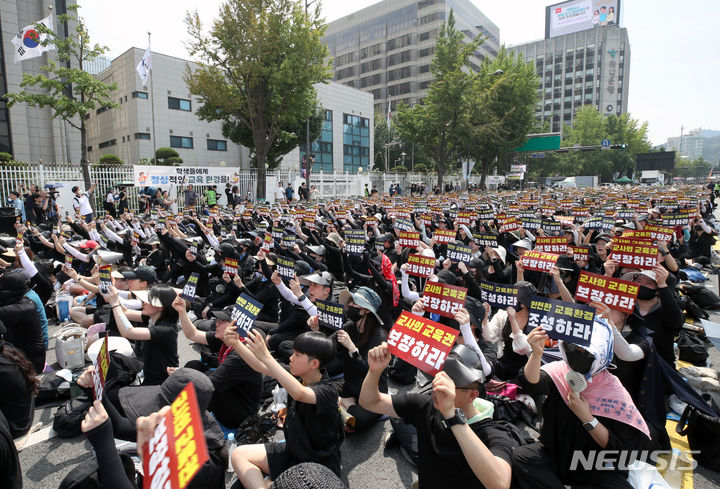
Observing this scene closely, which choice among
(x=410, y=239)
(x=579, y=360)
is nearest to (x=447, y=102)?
(x=410, y=239)

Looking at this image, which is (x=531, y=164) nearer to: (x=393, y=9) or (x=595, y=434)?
(x=393, y=9)

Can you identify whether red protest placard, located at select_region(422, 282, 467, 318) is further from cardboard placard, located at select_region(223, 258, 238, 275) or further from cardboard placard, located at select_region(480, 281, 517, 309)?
cardboard placard, located at select_region(223, 258, 238, 275)

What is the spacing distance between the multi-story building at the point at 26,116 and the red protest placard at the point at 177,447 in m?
36.3

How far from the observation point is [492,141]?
37.1 metres

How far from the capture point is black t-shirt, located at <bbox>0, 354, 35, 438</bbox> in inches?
145

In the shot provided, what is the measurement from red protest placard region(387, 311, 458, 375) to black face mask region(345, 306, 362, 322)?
1.51 meters

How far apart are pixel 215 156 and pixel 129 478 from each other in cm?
4353

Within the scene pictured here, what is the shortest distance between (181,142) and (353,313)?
4003 cm

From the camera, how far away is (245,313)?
3.79 m

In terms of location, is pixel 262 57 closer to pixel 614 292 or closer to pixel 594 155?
pixel 614 292

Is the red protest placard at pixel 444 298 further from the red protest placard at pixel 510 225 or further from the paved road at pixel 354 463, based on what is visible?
the red protest placard at pixel 510 225

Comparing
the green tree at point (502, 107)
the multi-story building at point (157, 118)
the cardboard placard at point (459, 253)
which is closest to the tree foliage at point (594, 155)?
the green tree at point (502, 107)

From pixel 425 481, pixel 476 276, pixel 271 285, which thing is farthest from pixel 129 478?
pixel 476 276

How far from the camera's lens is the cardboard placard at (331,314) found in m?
4.24
